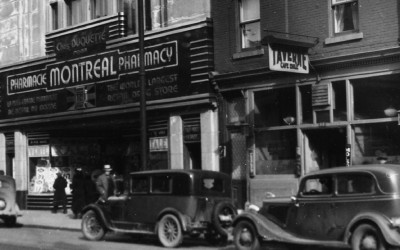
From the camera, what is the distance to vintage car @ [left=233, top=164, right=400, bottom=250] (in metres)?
10.4

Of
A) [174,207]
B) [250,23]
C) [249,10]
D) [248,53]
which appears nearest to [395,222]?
[174,207]

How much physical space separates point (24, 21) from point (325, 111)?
14.7 meters

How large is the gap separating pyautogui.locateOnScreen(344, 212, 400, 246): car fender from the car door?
492 mm

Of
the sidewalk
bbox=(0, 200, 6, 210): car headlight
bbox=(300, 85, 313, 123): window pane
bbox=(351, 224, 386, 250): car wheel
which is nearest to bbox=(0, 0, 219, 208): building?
the sidewalk

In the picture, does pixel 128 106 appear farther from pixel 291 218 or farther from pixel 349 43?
pixel 291 218

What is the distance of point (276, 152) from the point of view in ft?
59.3

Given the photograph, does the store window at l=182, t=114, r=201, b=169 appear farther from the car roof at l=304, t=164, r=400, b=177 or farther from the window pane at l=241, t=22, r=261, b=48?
the car roof at l=304, t=164, r=400, b=177

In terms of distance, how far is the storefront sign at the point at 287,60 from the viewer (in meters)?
15.6

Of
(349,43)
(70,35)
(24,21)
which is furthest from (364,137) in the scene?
(24,21)

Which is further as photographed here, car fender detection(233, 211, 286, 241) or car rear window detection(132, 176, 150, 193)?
car rear window detection(132, 176, 150, 193)

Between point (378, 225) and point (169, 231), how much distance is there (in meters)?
5.09

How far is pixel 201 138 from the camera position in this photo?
19609 mm

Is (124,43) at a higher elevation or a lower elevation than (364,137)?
higher

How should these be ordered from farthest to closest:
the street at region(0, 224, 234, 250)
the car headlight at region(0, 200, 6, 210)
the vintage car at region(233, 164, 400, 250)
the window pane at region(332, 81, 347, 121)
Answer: the car headlight at region(0, 200, 6, 210), the window pane at region(332, 81, 347, 121), the street at region(0, 224, 234, 250), the vintage car at region(233, 164, 400, 250)
